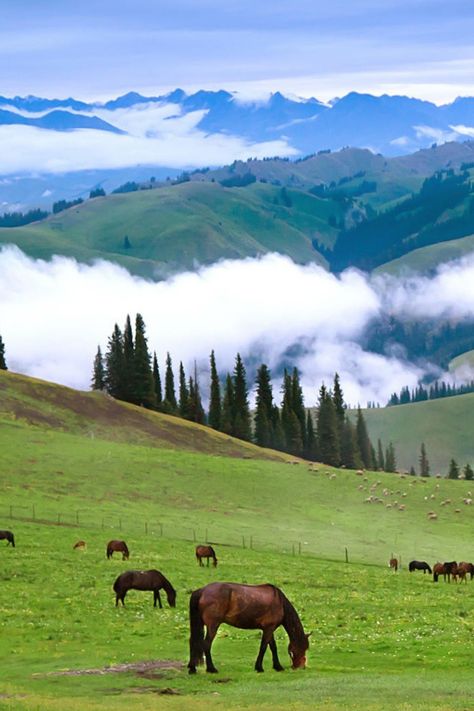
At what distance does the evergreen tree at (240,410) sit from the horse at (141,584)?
136 meters

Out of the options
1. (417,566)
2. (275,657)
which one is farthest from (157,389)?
(275,657)

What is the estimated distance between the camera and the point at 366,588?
190 ft

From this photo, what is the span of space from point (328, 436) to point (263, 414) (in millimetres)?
12500

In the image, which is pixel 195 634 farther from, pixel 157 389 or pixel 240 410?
pixel 157 389

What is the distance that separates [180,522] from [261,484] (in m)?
22.9

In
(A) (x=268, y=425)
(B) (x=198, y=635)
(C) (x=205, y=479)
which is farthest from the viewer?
(A) (x=268, y=425)

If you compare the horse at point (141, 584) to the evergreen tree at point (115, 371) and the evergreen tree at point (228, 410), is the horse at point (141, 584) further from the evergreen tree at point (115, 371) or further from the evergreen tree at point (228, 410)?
the evergreen tree at point (228, 410)

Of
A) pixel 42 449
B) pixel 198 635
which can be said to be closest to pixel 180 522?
pixel 42 449

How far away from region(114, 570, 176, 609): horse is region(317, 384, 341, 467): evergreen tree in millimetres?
134331

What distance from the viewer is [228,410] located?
184m

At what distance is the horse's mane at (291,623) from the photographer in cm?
2973

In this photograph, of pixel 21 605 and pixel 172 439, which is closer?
pixel 21 605

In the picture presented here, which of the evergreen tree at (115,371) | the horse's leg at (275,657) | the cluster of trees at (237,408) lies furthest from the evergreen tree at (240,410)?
the horse's leg at (275,657)

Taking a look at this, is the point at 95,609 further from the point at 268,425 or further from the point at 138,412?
the point at 268,425
